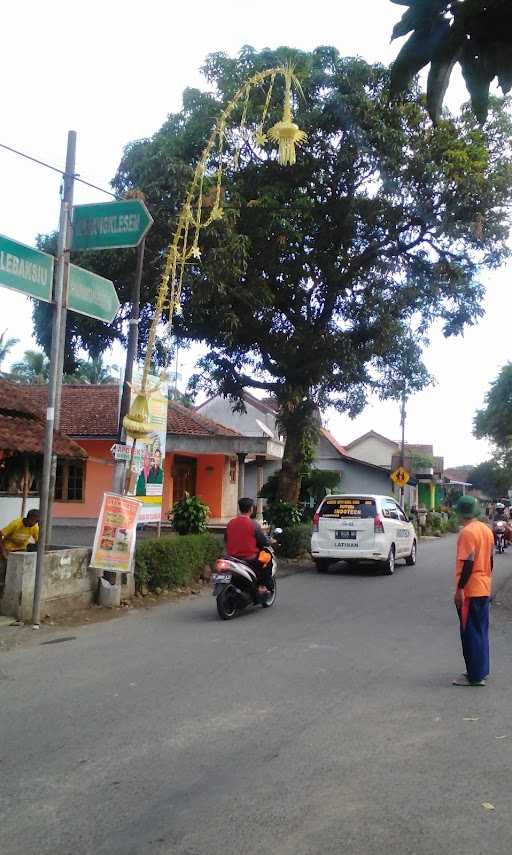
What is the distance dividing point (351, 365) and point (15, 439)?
9084 millimetres

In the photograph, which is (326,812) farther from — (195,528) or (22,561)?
(195,528)

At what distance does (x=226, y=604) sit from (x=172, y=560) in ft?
8.84

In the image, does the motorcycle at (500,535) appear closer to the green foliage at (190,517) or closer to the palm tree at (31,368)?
the green foliage at (190,517)

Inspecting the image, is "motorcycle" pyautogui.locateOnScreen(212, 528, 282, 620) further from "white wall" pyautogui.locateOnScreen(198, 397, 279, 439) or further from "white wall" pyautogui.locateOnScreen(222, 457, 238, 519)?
"white wall" pyautogui.locateOnScreen(198, 397, 279, 439)

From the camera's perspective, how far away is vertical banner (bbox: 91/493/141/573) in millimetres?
11195

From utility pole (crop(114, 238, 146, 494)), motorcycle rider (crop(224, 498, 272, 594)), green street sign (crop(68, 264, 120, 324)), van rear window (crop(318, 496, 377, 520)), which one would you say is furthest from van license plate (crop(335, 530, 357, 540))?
green street sign (crop(68, 264, 120, 324))

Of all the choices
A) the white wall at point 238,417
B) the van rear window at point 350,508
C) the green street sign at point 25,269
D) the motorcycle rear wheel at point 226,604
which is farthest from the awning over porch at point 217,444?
the green street sign at point 25,269

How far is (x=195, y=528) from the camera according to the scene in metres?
15.3

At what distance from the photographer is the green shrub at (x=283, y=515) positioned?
20641 mm

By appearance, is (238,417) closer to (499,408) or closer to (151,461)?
(499,408)

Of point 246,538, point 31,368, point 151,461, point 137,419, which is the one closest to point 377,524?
point 151,461

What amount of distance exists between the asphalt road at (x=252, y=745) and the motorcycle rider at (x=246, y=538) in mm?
1712

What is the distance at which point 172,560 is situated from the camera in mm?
13250

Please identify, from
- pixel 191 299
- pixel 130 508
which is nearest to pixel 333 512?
pixel 191 299
